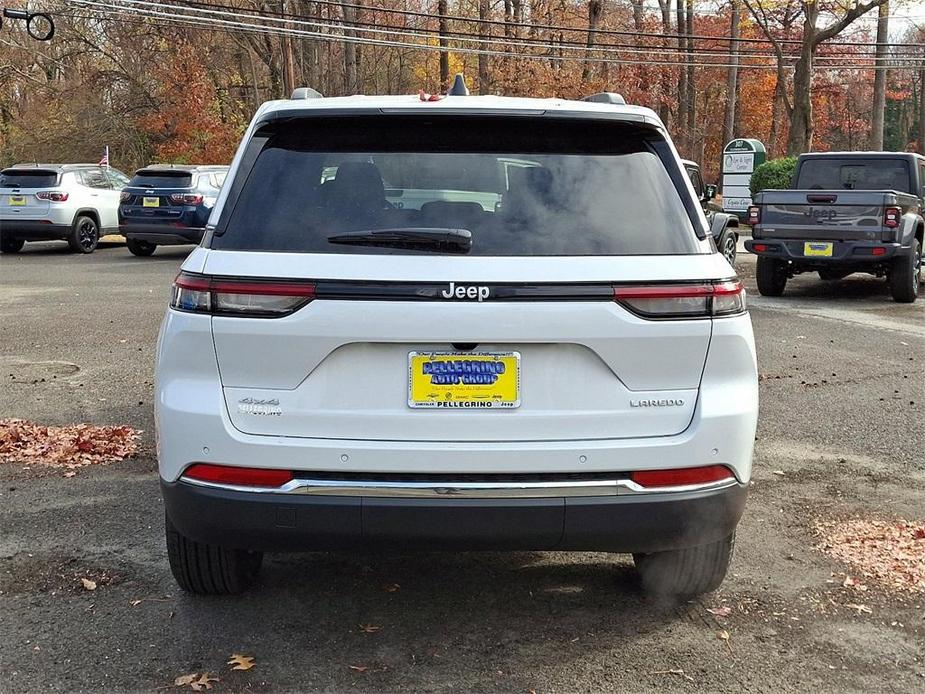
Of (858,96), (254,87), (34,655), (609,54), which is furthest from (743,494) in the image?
(858,96)

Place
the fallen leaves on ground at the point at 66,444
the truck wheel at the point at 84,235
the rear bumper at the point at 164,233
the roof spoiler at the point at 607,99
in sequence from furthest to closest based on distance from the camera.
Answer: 1. the truck wheel at the point at 84,235
2. the rear bumper at the point at 164,233
3. the fallen leaves on ground at the point at 66,444
4. the roof spoiler at the point at 607,99

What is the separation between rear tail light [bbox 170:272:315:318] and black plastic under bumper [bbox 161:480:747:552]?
57 centimetres

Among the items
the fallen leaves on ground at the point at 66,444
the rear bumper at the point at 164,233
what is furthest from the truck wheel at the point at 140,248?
the fallen leaves on ground at the point at 66,444

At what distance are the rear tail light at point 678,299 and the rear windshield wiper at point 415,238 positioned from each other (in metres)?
0.50

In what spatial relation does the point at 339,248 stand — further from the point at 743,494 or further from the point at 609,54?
the point at 609,54

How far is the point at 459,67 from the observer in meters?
47.7

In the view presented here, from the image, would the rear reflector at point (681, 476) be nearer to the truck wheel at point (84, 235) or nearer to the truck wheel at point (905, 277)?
the truck wheel at point (905, 277)

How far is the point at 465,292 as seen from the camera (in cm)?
302

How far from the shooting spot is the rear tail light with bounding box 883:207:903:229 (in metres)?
12.4

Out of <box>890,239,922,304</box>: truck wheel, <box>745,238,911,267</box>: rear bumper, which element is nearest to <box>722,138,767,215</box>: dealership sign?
<box>890,239,922,304</box>: truck wheel

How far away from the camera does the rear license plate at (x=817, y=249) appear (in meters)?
12.7

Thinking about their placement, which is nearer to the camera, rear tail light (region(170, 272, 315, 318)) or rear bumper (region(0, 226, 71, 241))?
rear tail light (region(170, 272, 315, 318))

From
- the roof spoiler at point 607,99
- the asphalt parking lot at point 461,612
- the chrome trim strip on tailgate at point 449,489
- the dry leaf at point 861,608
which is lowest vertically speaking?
the dry leaf at point 861,608

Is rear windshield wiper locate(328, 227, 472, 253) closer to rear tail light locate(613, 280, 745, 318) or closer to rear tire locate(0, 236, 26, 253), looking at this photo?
rear tail light locate(613, 280, 745, 318)
